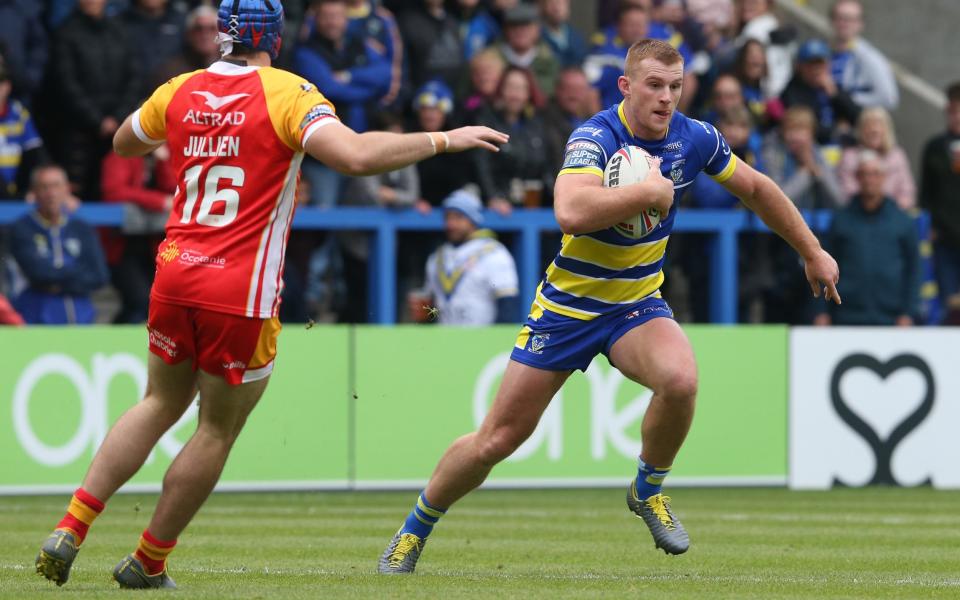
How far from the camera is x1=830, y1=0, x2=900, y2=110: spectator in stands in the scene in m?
18.0

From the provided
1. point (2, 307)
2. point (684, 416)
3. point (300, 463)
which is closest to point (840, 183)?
point (300, 463)

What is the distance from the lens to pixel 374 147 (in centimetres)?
668

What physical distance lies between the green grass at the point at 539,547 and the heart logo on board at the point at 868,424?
0.51 metres

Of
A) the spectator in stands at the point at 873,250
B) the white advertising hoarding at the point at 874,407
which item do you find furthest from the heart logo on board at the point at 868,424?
the spectator in stands at the point at 873,250

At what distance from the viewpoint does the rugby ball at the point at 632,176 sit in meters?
7.74

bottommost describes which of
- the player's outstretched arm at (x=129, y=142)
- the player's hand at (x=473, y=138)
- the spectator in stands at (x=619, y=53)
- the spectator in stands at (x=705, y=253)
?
the spectator in stands at (x=705, y=253)

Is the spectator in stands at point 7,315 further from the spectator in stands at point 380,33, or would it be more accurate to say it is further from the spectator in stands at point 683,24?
Answer: the spectator in stands at point 683,24

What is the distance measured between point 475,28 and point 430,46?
553 mm

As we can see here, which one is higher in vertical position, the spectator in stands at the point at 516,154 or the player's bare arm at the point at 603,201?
the player's bare arm at the point at 603,201

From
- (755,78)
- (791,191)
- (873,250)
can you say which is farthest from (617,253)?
(755,78)

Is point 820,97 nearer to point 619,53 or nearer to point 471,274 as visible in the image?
point 619,53

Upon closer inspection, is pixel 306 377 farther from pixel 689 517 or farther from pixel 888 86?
pixel 888 86

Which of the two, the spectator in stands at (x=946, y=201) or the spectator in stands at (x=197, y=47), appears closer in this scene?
the spectator in stands at (x=197, y=47)

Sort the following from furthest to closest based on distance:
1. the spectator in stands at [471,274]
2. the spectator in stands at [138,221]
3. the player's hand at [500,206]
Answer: the player's hand at [500,206] → the spectator in stands at [471,274] → the spectator in stands at [138,221]
